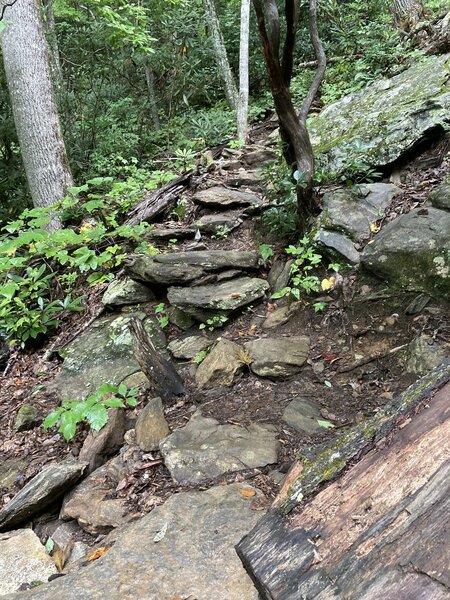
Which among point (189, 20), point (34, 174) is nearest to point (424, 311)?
point (34, 174)

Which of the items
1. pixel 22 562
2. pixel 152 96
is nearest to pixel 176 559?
pixel 22 562

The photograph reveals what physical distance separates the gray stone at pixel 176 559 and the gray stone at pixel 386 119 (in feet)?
14.2

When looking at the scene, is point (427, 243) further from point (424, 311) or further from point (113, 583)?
point (113, 583)

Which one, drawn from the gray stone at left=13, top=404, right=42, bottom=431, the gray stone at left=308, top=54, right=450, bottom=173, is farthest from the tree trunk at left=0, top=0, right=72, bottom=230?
the gray stone at left=308, top=54, right=450, bottom=173

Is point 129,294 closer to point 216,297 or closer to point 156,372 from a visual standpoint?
point 216,297

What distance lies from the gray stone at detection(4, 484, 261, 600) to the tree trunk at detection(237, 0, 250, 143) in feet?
26.7

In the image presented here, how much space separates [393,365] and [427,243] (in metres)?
1.22

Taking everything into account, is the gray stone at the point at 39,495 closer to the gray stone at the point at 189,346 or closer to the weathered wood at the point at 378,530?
the gray stone at the point at 189,346

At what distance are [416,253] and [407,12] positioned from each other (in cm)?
891

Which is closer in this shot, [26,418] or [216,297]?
[26,418]

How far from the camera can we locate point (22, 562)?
268 cm

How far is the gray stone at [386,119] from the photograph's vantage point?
5434mm

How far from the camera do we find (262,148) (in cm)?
861

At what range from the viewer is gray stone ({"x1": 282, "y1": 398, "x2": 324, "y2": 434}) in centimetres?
317
